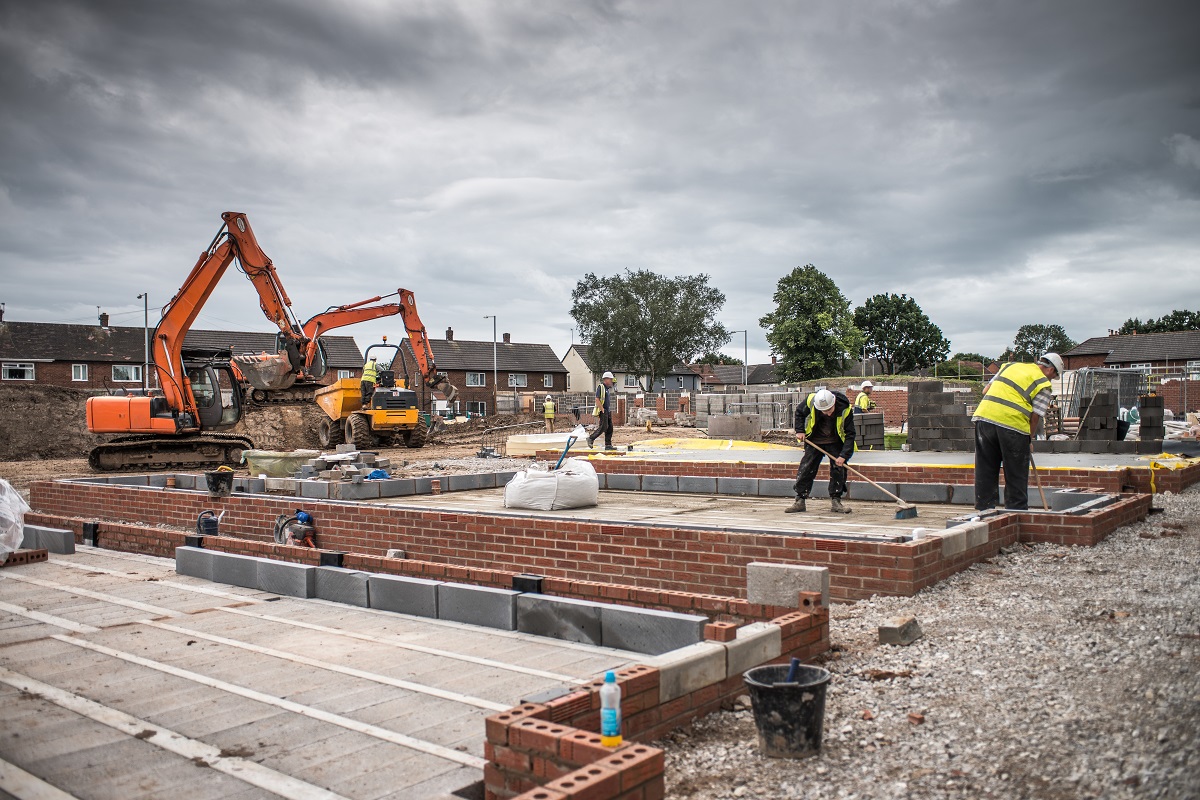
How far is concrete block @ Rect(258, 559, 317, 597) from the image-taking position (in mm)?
6199

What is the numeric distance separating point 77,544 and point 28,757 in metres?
6.73

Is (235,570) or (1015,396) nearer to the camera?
(235,570)

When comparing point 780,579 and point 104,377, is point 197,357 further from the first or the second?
point 104,377

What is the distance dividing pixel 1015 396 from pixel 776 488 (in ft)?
10.0

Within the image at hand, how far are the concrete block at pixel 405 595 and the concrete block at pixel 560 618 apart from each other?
710 mm

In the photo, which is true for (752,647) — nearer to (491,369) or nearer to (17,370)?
(17,370)

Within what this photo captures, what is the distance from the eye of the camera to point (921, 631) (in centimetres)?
438

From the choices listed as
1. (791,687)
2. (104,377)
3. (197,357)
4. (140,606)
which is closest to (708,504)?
(140,606)

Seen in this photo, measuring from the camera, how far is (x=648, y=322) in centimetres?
6094

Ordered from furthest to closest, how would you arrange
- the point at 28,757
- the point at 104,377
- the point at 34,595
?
the point at 104,377 → the point at 34,595 → the point at 28,757

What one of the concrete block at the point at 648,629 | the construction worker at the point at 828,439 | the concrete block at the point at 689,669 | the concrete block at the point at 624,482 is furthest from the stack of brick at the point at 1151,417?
the concrete block at the point at 689,669

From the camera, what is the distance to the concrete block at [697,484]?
32.5ft

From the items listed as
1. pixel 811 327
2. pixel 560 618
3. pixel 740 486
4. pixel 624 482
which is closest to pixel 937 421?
pixel 740 486

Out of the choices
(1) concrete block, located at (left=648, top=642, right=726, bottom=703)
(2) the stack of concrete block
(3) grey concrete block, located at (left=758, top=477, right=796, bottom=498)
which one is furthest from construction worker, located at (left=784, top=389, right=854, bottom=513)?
(2) the stack of concrete block
